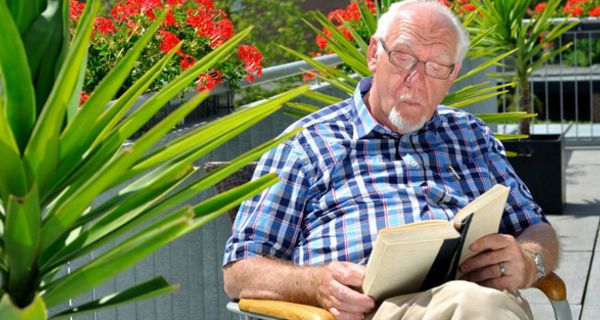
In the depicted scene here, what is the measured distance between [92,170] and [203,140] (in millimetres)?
182

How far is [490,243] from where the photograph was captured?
3.25m

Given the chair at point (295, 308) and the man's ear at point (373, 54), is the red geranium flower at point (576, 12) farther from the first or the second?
the chair at point (295, 308)

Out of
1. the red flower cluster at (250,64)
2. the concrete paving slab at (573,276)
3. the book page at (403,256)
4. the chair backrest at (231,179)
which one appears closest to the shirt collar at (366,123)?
the chair backrest at (231,179)

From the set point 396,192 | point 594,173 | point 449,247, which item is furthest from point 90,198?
point 594,173

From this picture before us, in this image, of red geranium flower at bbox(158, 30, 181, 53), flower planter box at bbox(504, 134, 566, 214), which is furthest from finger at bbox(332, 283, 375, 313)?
flower planter box at bbox(504, 134, 566, 214)

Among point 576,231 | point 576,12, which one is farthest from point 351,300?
point 576,12

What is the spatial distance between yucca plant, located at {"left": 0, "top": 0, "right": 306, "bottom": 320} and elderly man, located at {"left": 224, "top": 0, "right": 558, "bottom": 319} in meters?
1.28

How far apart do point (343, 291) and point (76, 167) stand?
1.36m

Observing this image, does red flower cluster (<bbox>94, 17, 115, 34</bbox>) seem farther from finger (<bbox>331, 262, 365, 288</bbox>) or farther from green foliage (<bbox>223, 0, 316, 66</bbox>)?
green foliage (<bbox>223, 0, 316, 66</bbox>)

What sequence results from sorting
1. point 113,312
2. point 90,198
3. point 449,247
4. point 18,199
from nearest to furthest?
point 18,199 < point 90,198 < point 449,247 < point 113,312

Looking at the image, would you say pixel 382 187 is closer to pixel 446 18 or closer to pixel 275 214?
pixel 275 214

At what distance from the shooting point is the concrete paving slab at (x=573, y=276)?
18.2 ft

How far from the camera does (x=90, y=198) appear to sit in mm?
1794

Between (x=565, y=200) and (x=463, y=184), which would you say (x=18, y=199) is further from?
(x=565, y=200)
